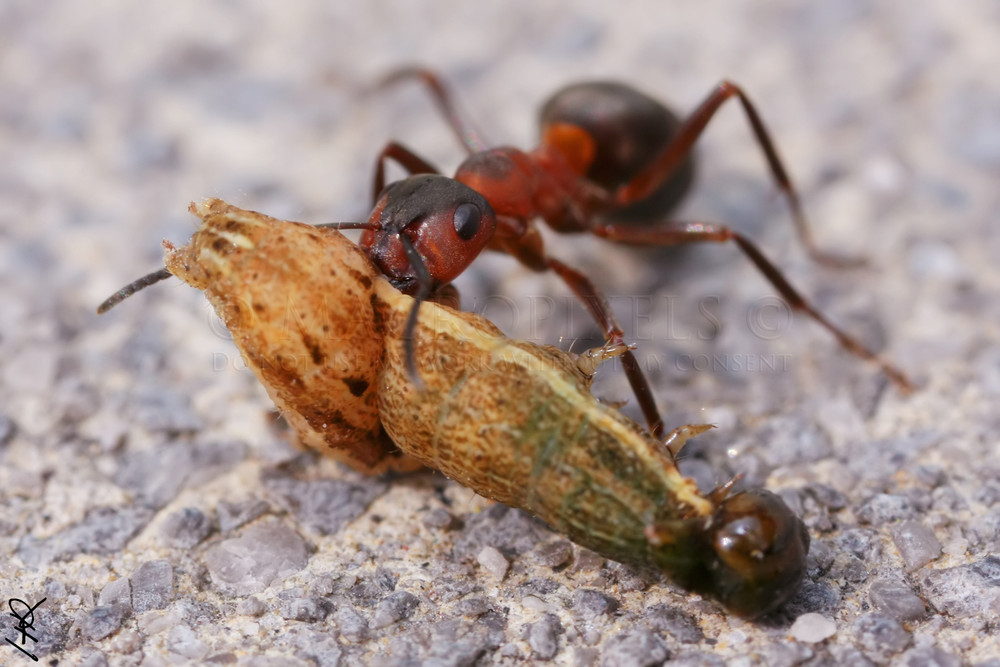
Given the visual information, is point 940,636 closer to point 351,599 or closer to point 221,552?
point 351,599

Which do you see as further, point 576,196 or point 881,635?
point 576,196

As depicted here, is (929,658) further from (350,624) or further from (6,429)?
(6,429)

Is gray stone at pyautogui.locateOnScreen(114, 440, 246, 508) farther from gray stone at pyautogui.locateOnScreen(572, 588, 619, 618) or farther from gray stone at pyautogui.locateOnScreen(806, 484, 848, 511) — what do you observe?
gray stone at pyautogui.locateOnScreen(806, 484, 848, 511)

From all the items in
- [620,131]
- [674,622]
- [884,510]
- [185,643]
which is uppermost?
[620,131]

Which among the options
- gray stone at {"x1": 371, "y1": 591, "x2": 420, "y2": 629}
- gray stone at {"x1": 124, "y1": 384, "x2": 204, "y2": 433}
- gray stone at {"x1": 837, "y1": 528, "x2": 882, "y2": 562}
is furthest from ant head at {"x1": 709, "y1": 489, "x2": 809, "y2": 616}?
gray stone at {"x1": 124, "y1": 384, "x2": 204, "y2": 433}

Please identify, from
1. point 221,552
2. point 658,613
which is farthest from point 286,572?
point 658,613

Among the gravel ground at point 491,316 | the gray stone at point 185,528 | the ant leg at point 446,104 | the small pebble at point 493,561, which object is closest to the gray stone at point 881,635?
the gravel ground at point 491,316

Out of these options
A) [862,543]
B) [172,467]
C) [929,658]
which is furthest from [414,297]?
[929,658]
